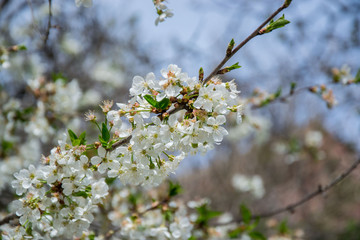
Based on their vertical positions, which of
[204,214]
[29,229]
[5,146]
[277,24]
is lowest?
[29,229]

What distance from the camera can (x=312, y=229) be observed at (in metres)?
7.75

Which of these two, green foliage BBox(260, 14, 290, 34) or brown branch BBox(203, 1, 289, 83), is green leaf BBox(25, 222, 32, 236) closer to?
brown branch BBox(203, 1, 289, 83)

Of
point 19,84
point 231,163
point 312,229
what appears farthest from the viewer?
point 231,163

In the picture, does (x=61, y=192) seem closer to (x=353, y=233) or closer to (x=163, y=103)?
(x=163, y=103)

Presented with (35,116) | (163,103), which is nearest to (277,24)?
(163,103)

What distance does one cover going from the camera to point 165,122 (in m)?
1.47

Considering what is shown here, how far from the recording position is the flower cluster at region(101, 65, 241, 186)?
1.42 metres

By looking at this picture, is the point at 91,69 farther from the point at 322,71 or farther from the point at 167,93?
the point at 167,93

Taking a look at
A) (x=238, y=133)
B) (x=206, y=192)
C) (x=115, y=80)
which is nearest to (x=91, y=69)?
(x=115, y=80)

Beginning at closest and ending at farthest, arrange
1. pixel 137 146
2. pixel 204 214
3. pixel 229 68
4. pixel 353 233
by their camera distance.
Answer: pixel 137 146, pixel 229 68, pixel 204 214, pixel 353 233

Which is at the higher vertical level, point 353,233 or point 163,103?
point 353,233

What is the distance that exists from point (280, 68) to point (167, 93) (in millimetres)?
7802

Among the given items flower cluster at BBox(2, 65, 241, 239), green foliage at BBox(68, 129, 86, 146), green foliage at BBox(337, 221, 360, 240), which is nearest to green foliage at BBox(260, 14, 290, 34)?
flower cluster at BBox(2, 65, 241, 239)

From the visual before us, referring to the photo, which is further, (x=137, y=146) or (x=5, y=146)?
(x=5, y=146)
